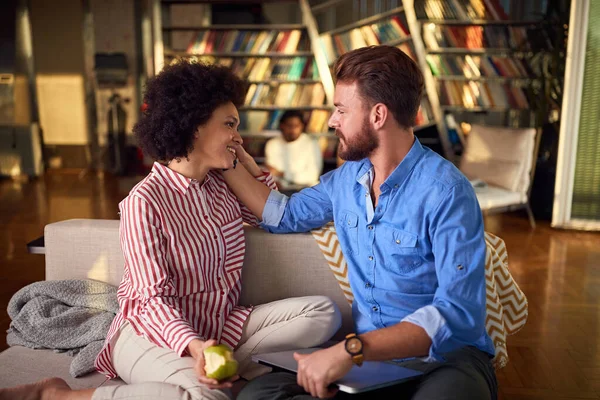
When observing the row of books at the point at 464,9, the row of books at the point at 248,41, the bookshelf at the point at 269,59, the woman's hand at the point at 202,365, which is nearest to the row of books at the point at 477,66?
the row of books at the point at 464,9

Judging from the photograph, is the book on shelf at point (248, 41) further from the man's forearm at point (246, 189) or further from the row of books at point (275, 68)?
the man's forearm at point (246, 189)

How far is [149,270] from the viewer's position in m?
1.86

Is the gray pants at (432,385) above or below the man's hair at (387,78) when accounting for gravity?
below

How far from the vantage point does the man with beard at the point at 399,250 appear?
1.67m

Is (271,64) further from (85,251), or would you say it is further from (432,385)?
(432,385)

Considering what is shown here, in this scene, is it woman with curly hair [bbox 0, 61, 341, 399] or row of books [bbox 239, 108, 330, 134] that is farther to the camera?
row of books [bbox 239, 108, 330, 134]

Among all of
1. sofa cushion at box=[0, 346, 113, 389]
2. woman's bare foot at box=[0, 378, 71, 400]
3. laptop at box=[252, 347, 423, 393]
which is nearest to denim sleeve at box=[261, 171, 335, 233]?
laptop at box=[252, 347, 423, 393]

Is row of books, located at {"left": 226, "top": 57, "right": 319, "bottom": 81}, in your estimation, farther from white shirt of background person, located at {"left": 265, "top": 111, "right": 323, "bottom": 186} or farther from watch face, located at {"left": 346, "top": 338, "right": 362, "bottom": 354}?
watch face, located at {"left": 346, "top": 338, "right": 362, "bottom": 354}

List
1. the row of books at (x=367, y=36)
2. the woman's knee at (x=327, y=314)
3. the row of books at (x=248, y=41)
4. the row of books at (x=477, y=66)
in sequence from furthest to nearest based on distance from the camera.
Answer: the row of books at (x=248, y=41) → the row of books at (x=367, y=36) → the row of books at (x=477, y=66) → the woman's knee at (x=327, y=314)

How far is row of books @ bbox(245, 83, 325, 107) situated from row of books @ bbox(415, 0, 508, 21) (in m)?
1.33

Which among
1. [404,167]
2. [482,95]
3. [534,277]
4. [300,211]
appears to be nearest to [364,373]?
[404,167]

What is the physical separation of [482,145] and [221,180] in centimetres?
385

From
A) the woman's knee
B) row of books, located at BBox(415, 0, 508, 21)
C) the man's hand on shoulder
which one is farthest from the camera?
row of books, located at BBox(415, 0, 508, 21)

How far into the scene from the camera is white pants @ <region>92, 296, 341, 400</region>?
170cm
